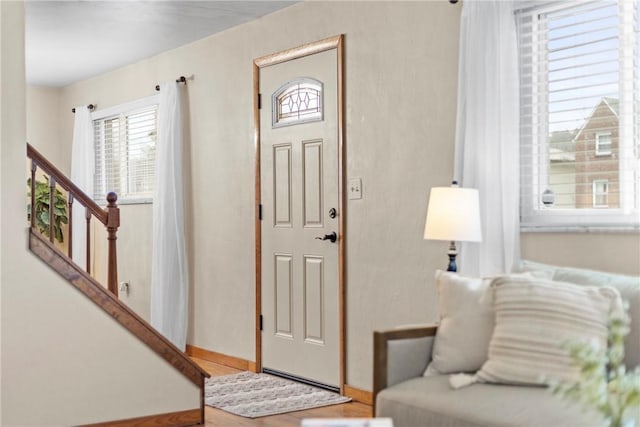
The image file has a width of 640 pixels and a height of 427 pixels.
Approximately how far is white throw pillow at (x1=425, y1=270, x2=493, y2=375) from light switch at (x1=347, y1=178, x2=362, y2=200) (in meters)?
1.79

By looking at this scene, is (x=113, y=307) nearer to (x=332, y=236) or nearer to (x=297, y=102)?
(x=332, y=236)

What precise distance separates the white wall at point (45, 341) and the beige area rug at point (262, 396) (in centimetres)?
55

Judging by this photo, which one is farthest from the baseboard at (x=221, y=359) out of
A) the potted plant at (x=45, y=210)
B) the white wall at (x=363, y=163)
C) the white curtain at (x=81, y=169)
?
the potted plant at (x=45, y=210)

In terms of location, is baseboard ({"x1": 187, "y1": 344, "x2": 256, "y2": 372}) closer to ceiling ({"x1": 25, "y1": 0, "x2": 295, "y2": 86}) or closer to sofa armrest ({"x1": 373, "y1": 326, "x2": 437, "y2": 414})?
ceiling ({"x1": 25, "y1": 0, "x2": 295, "y2": 86})

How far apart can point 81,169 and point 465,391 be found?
6.12 metres

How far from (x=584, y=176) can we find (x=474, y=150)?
1.76 ft

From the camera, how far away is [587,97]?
3.82 metres

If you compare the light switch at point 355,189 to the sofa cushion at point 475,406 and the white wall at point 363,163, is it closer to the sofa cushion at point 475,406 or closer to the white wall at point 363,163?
the white wall at point 363,163

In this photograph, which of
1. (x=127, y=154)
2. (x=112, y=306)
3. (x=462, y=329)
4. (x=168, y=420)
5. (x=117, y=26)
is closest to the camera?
(x=462, y=329)

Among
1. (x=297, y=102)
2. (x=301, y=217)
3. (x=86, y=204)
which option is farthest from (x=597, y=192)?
(x=86, y=204)

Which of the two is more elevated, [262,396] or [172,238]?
[172,238]

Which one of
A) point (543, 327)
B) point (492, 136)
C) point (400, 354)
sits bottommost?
point (400, 354)

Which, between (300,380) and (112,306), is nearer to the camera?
(112,306)

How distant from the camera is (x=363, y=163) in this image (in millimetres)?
5074
